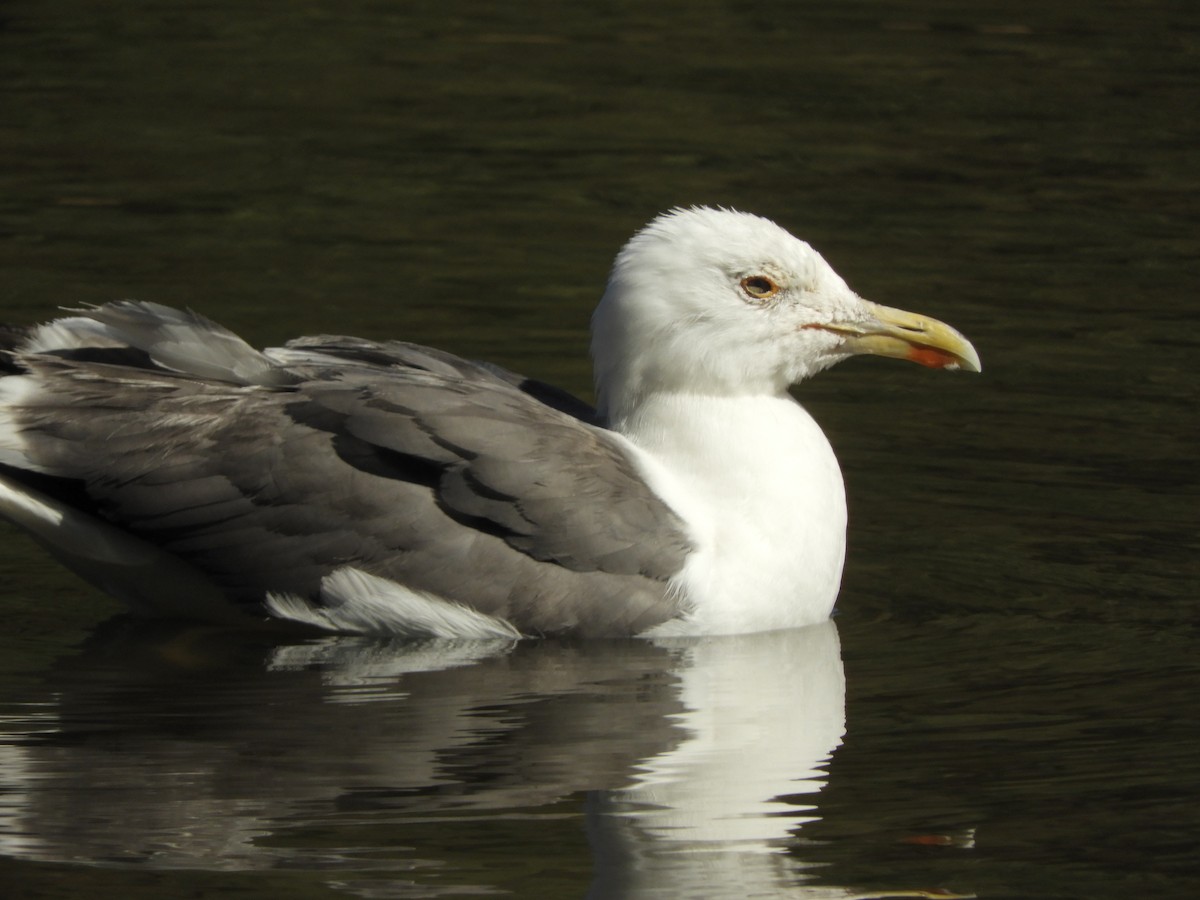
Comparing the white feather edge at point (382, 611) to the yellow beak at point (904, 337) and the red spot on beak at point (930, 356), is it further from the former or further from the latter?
the red spot on beak at point (930, 356)

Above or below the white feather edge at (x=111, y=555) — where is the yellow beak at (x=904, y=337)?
above

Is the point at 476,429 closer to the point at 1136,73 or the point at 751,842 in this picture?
the point at 751,842

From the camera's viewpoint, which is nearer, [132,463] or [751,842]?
[751,842]

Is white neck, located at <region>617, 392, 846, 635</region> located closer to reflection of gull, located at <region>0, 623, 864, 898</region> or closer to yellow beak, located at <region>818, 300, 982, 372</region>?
reflection of gull, located at <region>0, 623, 864, 898</region>

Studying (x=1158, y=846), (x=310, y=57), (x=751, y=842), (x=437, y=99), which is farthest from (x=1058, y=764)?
(x=310, y=57)

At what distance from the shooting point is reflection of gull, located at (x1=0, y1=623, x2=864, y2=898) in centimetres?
580

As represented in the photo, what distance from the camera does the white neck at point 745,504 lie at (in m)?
7.50

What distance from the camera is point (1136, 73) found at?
15.5 m

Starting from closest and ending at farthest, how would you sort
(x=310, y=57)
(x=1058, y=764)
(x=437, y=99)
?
(x=1058, y=764) < (x=437, y=99) < (x=310, y=57)

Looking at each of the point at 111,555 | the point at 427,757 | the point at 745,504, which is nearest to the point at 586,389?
the point at 745,504

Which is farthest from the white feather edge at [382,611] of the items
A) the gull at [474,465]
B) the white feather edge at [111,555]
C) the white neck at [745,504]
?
the white neck at [745,504]

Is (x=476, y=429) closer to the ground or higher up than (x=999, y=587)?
higher up

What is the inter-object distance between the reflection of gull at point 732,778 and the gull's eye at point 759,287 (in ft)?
3.57

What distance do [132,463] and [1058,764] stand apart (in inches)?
120
